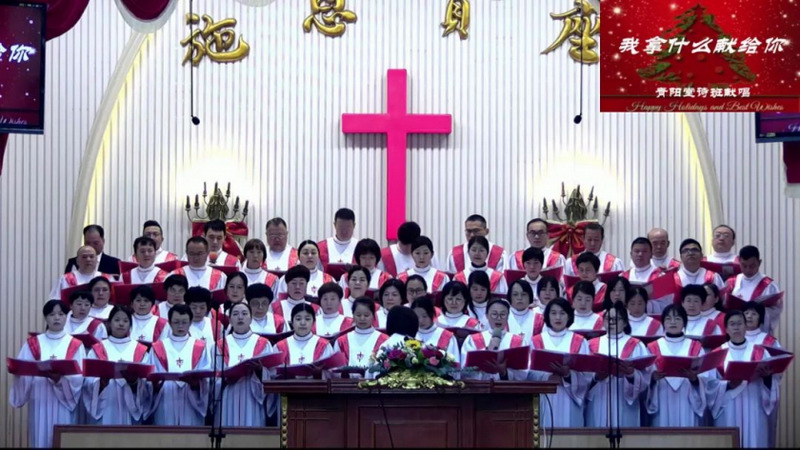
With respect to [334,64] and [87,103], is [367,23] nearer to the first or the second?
[334,64]

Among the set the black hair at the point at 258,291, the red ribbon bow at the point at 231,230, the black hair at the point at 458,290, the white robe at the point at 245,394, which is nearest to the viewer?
the white robe at the point at 245,394

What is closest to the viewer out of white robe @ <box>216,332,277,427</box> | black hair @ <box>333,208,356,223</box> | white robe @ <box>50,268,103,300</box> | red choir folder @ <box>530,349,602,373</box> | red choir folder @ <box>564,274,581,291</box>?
red choir folder @ <box>530,349,602,373</box>

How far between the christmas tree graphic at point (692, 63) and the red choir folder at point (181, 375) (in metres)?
3.16

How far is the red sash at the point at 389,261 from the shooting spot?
35.9ft

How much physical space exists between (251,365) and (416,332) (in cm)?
102

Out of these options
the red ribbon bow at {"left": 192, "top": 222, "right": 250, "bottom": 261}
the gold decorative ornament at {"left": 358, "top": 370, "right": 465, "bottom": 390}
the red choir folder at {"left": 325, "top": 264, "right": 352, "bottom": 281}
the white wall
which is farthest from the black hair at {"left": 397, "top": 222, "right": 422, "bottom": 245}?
the gold decorative ornament at {"left": 358, "top": 370, "right": 465, "bottom": 390}

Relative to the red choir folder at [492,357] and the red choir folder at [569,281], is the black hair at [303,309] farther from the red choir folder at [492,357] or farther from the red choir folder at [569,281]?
the red choir folder at [569,281]

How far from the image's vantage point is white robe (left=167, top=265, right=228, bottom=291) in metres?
10.6

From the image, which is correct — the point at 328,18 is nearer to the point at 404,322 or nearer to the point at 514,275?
the point at 514,275

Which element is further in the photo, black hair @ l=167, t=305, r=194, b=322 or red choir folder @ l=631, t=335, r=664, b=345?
red choir folder @ l=631, t=335, r=664, b=345

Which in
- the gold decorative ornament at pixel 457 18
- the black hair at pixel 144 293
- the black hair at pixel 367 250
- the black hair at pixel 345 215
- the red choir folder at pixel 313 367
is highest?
the gold decorative ornament at pixel 457 18

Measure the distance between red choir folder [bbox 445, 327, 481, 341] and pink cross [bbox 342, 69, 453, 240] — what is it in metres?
2.36

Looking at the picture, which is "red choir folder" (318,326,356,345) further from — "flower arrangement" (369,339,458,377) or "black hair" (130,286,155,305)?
"flower arrangement" (369,339,458,377)

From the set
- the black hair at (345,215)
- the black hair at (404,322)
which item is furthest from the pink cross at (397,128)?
the black hair at (404,322)
